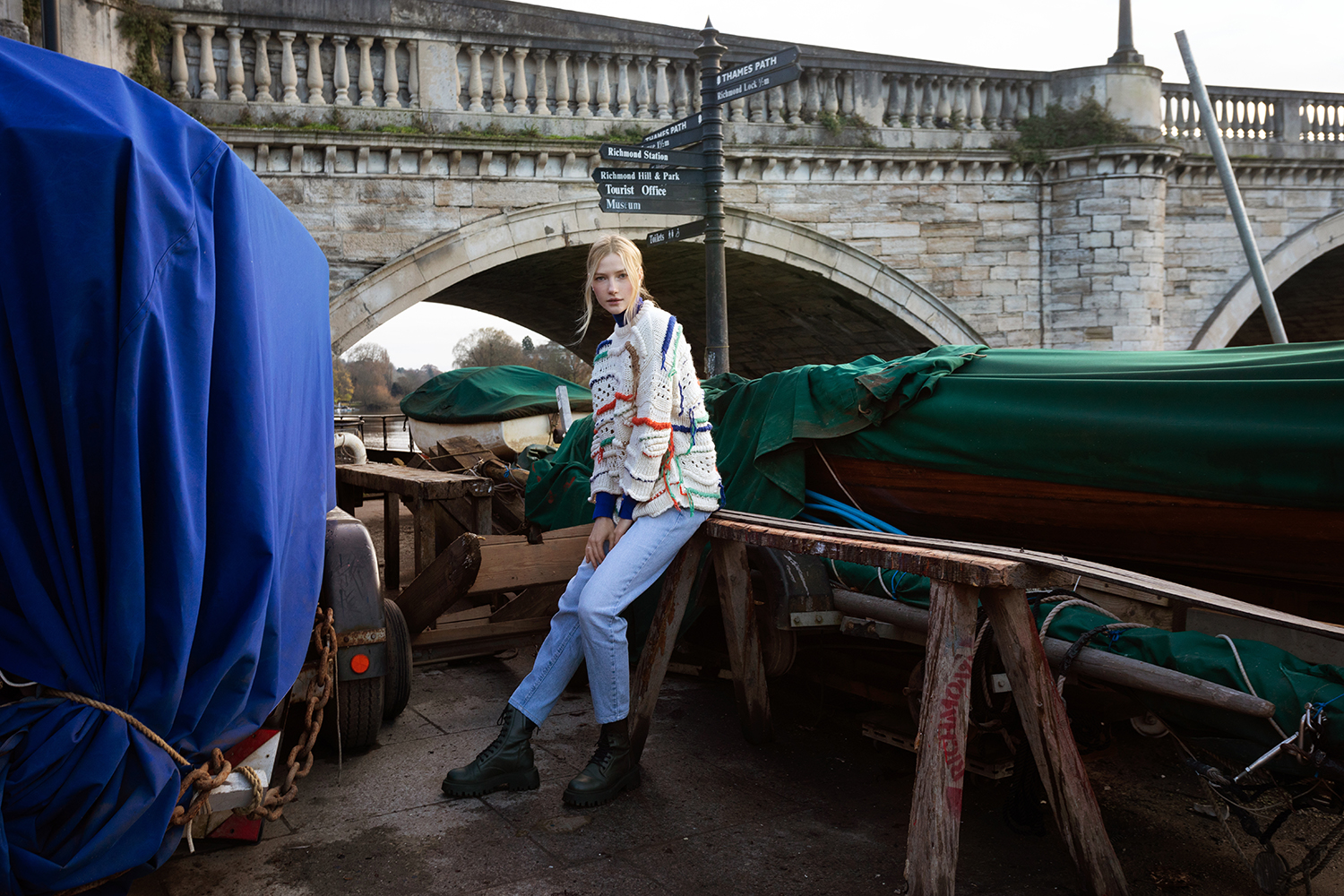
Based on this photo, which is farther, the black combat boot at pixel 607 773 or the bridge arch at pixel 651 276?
the bridge arch at pixel 651 276

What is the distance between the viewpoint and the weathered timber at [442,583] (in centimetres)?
410

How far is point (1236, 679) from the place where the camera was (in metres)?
2.37

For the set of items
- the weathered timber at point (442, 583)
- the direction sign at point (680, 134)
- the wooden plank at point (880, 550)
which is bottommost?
the weathered timber at point (442, 583)

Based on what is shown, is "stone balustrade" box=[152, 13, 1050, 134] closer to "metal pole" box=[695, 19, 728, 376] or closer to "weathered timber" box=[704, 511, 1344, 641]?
"metal pole" box=[695, 19, 728, 376]

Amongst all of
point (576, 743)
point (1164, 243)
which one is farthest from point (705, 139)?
point (1164, 243)

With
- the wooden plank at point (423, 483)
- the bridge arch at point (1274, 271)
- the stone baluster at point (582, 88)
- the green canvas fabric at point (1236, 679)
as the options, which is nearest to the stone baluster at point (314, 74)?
the stone baluster at point (582, 88)

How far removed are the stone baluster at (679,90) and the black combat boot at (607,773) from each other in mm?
10966

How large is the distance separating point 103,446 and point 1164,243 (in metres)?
16.4

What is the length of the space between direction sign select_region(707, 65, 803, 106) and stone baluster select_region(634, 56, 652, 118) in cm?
579

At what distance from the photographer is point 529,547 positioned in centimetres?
431

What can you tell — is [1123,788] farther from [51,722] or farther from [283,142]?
[283,142]

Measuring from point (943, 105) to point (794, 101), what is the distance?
248 centimetres

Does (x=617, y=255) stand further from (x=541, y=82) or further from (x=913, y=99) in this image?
(x=913, y=99)

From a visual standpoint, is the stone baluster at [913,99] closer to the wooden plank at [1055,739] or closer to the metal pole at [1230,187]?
the metal pole at [1230,187]
